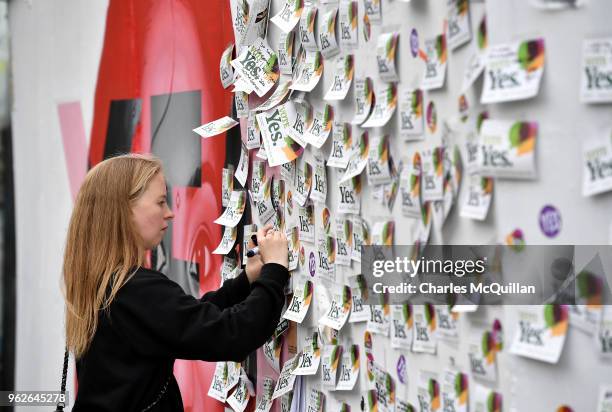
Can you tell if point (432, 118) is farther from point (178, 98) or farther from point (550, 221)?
point (178, 98)

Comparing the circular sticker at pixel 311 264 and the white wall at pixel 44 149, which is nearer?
the circular sticker at pixel 311 264

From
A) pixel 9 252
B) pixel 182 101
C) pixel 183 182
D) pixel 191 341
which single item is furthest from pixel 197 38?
pixel 9 252

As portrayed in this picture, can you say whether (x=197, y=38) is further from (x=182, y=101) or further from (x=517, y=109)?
(x=517, y=109)

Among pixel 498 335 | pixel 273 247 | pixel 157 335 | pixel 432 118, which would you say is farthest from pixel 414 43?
pixel 157 335

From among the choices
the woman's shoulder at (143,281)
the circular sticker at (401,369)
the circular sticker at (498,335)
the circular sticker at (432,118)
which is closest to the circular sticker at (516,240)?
the circular sticker at (498,335)

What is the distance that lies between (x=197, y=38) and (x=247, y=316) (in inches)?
53.3

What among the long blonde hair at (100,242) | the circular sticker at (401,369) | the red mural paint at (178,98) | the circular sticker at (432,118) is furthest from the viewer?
the red mural paint at (178,98)

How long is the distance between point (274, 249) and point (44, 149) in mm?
2691

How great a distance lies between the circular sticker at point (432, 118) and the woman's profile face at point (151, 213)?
90cm

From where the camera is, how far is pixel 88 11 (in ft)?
13.9

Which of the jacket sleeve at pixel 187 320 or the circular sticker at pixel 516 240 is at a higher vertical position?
the circular sticker at pixel 516 240

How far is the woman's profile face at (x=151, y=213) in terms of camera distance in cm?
251

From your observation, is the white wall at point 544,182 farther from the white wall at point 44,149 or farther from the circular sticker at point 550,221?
the white wall at point 44,149

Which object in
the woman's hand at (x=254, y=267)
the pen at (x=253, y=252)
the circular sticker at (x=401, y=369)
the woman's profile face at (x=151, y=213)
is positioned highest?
the woman's profile face at (x=151, y=213)
